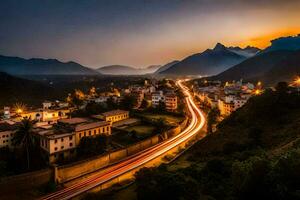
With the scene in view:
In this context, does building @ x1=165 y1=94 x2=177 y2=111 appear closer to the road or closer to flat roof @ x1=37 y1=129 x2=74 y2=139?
the road

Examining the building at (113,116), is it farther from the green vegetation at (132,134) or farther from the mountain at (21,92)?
the mountain at (21,92)

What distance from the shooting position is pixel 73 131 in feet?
144

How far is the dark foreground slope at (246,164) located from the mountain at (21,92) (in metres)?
108

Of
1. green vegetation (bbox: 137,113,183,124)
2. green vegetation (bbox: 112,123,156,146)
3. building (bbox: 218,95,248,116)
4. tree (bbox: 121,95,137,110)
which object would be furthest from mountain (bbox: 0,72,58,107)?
building (bbox: 218,95,248,116)

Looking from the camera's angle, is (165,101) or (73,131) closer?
(73,131)

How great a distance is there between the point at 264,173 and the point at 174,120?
5077cm

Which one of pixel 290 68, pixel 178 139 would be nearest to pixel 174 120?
pixel 178 139

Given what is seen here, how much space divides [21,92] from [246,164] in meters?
150

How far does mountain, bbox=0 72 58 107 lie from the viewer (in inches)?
5017

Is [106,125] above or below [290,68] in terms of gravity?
below

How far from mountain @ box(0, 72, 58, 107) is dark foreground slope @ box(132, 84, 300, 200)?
108474 millimetres

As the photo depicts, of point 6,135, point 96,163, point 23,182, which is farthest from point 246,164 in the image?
point 6,135

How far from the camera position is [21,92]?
14450 centimetres

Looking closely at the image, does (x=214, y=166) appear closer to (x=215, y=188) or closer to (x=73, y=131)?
(x=215, y=188)
